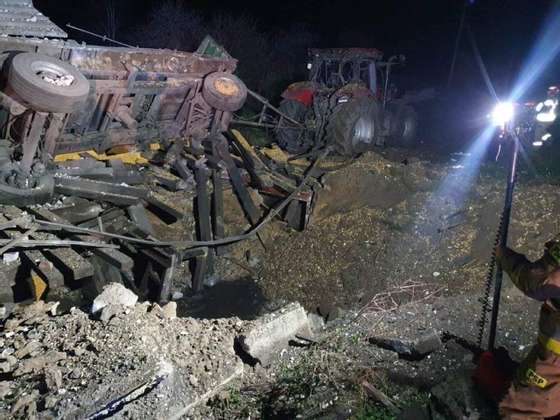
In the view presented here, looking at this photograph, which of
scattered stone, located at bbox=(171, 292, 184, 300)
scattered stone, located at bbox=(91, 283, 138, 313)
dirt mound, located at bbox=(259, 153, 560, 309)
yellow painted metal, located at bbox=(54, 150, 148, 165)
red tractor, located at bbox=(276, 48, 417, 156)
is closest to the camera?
scattered stone, located at bbox=(91, 283, 138, 313)

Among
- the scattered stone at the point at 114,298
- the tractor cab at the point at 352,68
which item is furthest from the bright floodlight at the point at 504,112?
the tractor cab at the point at 352,68

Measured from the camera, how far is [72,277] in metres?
4.66

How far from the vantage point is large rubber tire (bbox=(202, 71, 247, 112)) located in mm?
7816

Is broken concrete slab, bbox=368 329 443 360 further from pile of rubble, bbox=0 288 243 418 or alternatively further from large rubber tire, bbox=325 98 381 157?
large rubber tire, bbox=325 98 381 157

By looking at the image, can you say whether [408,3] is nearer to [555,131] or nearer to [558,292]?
[555,131]

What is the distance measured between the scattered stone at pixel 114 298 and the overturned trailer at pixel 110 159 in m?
1.09

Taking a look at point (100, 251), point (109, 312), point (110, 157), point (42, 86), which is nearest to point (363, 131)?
point (110, 157)

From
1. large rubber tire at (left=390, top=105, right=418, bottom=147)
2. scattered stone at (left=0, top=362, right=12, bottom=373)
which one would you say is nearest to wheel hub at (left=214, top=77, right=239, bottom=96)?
large rubber tire at (left=390, top=105, right=418, bottom=147)

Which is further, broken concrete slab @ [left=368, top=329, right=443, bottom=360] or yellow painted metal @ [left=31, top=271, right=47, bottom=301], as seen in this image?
yellow painted metal @ [left=31, top=271, right=47, bottom=301]

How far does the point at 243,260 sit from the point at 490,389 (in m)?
4.31

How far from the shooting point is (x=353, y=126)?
894 centimetres

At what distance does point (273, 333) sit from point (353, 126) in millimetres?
6111

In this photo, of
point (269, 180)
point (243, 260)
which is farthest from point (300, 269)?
point (269, 180)

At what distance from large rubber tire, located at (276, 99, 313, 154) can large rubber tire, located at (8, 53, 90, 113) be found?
4.96 metres
